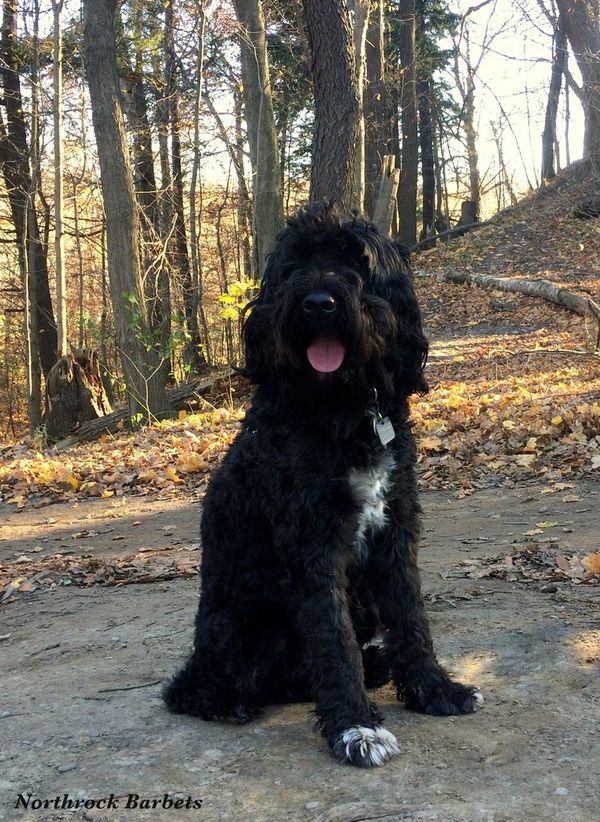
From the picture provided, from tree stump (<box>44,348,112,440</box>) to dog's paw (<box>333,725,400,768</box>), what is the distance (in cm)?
1209

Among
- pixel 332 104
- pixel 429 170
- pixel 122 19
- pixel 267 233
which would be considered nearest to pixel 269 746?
pixel 332 104

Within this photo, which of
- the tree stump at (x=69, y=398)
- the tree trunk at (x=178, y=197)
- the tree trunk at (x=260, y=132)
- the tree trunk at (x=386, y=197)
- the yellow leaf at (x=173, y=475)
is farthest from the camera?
the tree trunk at (x=178, y=197)

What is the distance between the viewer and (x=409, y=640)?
3309mm

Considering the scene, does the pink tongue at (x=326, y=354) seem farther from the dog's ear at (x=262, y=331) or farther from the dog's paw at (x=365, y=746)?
the dog's paw at (x=365, y=746)

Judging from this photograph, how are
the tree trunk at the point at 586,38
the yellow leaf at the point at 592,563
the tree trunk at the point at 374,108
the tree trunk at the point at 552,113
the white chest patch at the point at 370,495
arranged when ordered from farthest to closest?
the tree trunk at the point at 552,113, the tree trunk at the point at 586,38, the tree trunk at the point at 374,108, the yellow leaf at the point at 592,563, the white chest patch at the point at 370,495

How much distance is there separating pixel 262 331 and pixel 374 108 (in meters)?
21.9

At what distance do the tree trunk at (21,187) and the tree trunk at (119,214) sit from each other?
6.39 m

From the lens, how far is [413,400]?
1053 centimetres

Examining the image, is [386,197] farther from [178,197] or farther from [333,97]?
[333,97]

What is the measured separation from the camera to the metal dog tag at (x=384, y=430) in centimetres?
326

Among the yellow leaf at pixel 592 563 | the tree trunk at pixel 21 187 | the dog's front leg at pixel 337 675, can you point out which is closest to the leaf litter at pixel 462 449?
the yellow leaf at pixel 592 563

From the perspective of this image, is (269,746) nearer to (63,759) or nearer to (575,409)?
(63,759)

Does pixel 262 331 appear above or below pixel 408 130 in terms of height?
below

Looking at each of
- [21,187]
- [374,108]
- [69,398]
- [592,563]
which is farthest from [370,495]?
[374,108]
